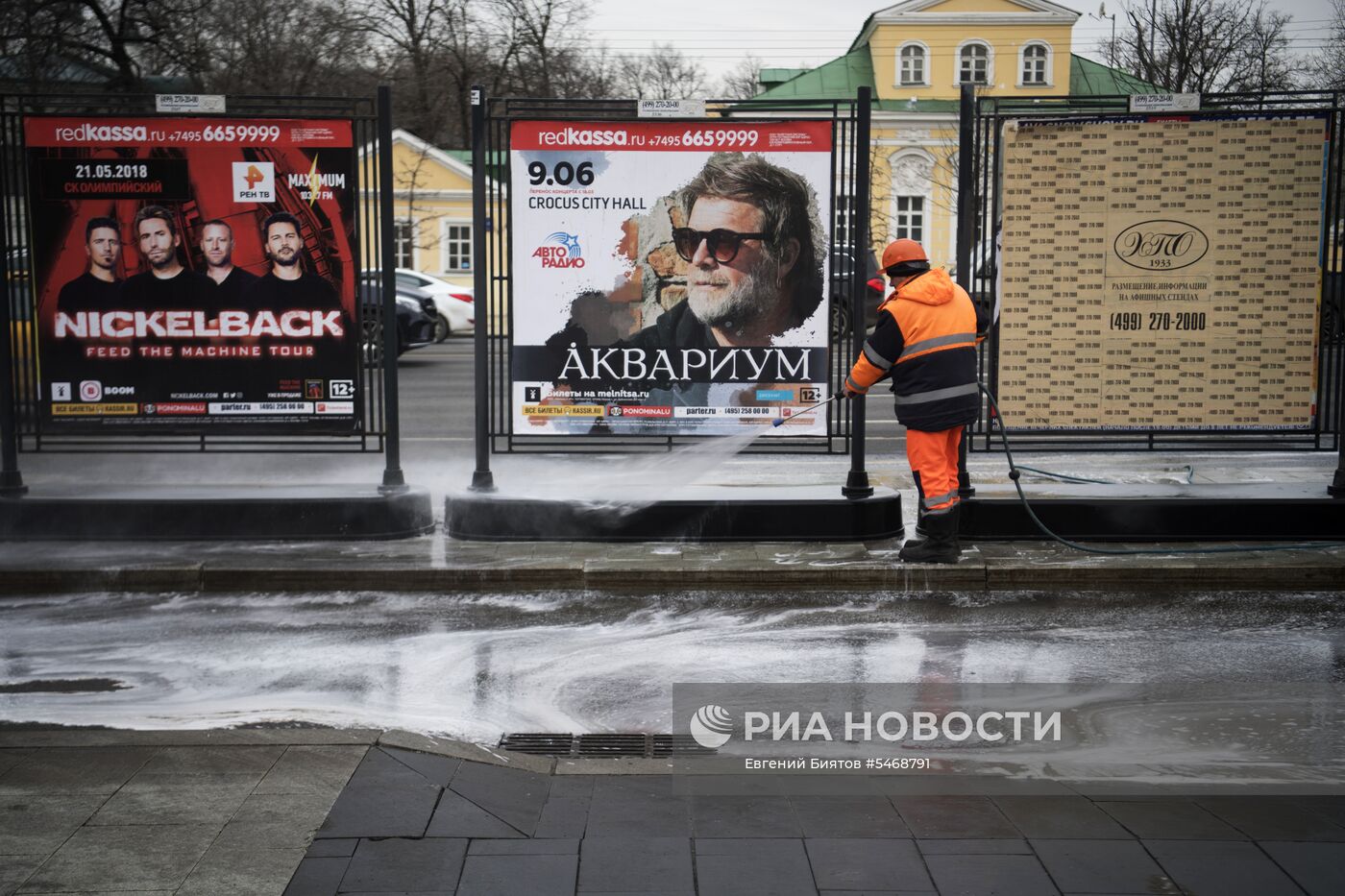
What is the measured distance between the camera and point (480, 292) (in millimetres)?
8617

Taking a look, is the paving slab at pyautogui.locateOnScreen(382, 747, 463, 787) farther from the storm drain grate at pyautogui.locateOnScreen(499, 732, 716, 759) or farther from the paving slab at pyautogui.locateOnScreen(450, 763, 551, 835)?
the storm drain grate at pyautogui.locateOnScreen(499, 732, 716, 759)

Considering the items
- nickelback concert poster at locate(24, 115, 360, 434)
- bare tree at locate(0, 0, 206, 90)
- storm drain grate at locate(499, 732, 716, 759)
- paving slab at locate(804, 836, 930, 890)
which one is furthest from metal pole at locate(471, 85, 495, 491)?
bare tree at locate(0, 0, 206, 90)

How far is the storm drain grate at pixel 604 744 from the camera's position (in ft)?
17.1

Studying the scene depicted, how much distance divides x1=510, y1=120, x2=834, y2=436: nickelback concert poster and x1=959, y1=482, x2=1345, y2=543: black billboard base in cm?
138

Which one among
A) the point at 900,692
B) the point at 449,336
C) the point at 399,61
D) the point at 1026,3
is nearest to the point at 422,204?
the point at 399,61

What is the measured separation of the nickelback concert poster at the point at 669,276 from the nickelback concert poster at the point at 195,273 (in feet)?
3.90

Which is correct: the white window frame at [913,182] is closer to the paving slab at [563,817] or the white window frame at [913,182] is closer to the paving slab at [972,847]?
the paving slab at [563,817]

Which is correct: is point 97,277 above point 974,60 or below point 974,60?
below

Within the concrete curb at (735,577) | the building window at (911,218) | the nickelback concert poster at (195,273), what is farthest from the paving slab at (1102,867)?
the building window at (911,218)

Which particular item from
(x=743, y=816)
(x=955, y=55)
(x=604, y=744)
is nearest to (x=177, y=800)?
(x=604, y=744)

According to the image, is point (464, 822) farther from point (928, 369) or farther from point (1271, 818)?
point (928, 369)

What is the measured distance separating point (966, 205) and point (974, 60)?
4782cm

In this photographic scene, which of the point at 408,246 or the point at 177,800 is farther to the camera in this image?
the point at 408,246

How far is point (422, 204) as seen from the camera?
4600cm
